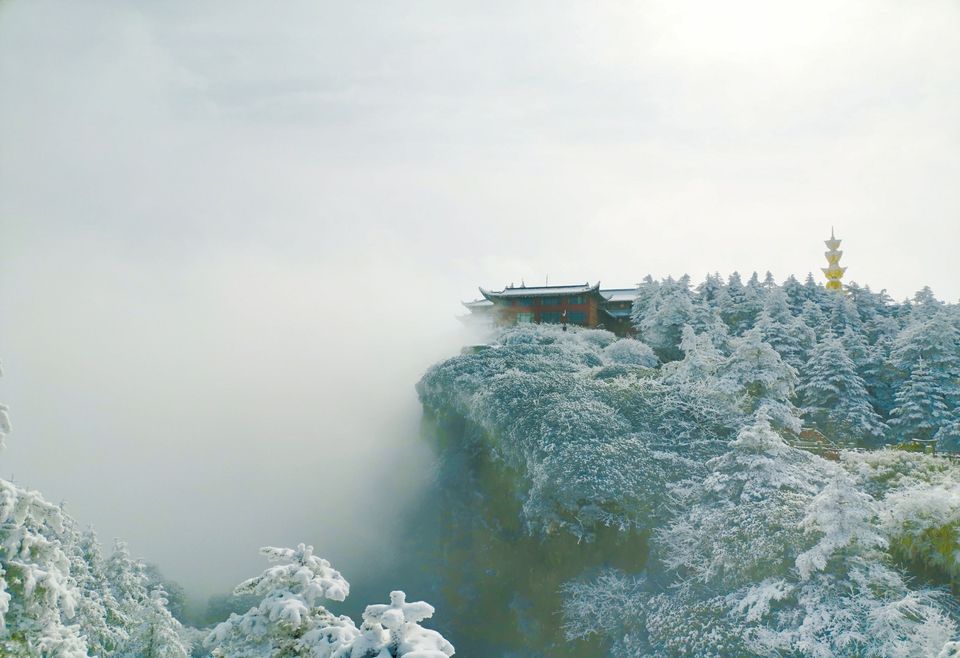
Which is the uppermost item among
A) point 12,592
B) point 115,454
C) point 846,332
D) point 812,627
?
point 846,332

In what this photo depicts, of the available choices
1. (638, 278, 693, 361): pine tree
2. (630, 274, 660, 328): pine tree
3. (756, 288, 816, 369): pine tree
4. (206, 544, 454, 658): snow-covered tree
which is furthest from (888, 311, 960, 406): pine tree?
(206, 544, 454, 658): snow-covered tree

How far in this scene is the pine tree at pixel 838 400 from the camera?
30484mm

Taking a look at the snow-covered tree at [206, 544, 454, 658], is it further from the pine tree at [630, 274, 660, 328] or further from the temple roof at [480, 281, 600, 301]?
the temple roof at [480, 281, 600, 301]

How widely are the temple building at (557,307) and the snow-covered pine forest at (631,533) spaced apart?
2402 centimetres

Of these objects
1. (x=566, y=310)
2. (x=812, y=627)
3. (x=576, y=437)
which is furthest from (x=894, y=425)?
(x=566, y=310)

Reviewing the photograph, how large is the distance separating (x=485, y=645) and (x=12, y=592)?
17606mm

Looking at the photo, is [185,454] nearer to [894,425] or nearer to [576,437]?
[576,437]

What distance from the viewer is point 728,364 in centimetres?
2570

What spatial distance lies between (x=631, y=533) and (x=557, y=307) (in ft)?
140

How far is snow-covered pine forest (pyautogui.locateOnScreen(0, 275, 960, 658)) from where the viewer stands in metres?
7.89

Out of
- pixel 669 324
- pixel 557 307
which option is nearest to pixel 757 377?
pixel 669 324

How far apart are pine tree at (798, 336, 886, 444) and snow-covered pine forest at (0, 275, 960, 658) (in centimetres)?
12

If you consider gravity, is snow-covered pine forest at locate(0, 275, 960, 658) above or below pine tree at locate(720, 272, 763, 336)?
below

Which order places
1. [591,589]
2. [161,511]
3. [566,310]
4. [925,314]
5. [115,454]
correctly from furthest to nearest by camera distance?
[566,310] < [115,454] < [925,314] < [161,511] < [591,589]
